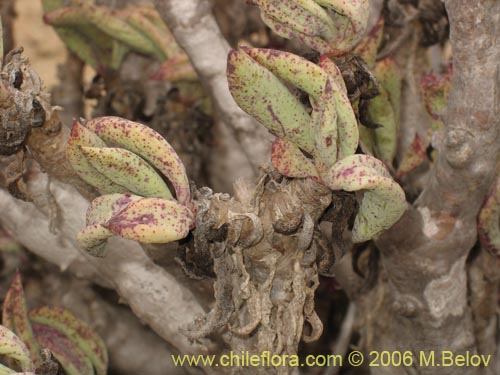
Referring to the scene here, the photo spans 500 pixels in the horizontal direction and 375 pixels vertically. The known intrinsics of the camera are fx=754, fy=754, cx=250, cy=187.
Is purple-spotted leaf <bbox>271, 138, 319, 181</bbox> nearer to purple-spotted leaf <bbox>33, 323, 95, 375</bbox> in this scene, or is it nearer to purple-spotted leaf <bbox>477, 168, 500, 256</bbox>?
purple-spotted leaf <bbox>477, 168, 500, 256</bbox>

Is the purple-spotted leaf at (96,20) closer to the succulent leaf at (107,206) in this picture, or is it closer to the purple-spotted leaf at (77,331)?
the purple-spotted leaf at (77,331)

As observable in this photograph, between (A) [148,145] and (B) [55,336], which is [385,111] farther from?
(B) [55,336]

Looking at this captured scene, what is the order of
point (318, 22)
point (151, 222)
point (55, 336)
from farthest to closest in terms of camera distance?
point (55, 336) → point (318, 22) → point (151, 222)

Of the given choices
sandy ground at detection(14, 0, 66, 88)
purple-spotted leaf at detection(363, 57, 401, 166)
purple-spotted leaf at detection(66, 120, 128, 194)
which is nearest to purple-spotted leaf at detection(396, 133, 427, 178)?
purple-spotted leaf at detection(363, 57, 401, 166)

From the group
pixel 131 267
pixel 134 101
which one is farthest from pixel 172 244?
pixel 134 101

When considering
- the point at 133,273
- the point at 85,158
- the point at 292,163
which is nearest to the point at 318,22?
the point at 292,163

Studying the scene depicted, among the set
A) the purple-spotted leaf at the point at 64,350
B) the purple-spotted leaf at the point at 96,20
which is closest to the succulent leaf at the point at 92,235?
the purple-spotted leaf at the point at 64,350
